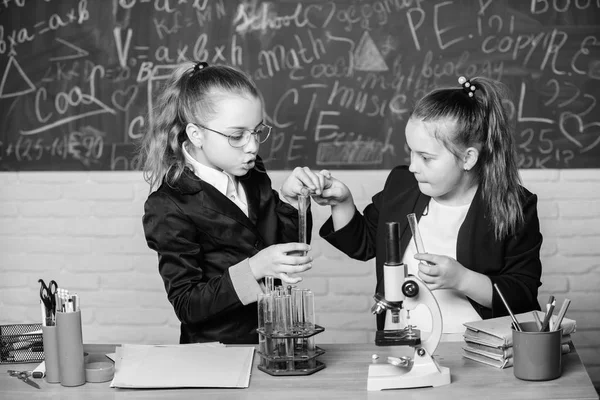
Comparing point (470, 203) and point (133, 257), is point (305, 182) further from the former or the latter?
point (133, 257)

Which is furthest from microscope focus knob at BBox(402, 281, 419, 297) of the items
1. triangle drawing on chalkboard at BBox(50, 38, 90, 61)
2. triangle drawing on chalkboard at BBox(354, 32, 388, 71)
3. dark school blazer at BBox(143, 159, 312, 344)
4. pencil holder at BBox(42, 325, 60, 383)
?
triangle drawing on chalkboard at BBox(50, 38, 90, 61)

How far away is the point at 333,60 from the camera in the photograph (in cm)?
332

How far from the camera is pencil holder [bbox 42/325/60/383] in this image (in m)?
1.57

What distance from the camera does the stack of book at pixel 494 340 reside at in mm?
1607

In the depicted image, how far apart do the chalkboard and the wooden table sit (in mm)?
1817

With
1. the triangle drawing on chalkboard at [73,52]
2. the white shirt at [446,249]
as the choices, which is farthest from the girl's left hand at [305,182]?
the triangle drawing on chalkboard at [73,52]

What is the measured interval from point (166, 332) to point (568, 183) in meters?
1.89

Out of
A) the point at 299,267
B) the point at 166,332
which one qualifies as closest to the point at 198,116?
the point at 299,267

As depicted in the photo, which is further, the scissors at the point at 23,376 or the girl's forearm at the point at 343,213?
the girl's forearm at the point at 343,213

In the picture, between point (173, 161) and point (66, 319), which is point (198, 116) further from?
point (66, 319)

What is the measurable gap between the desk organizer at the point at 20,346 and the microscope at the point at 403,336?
0.76 meters

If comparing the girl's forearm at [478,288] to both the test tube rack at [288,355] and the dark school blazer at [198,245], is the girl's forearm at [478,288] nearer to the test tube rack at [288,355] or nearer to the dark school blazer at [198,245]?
the test tube rack at [288,355]

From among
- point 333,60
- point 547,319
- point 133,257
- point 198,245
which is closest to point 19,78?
point 133,257

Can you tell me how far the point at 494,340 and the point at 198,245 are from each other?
0.75m
